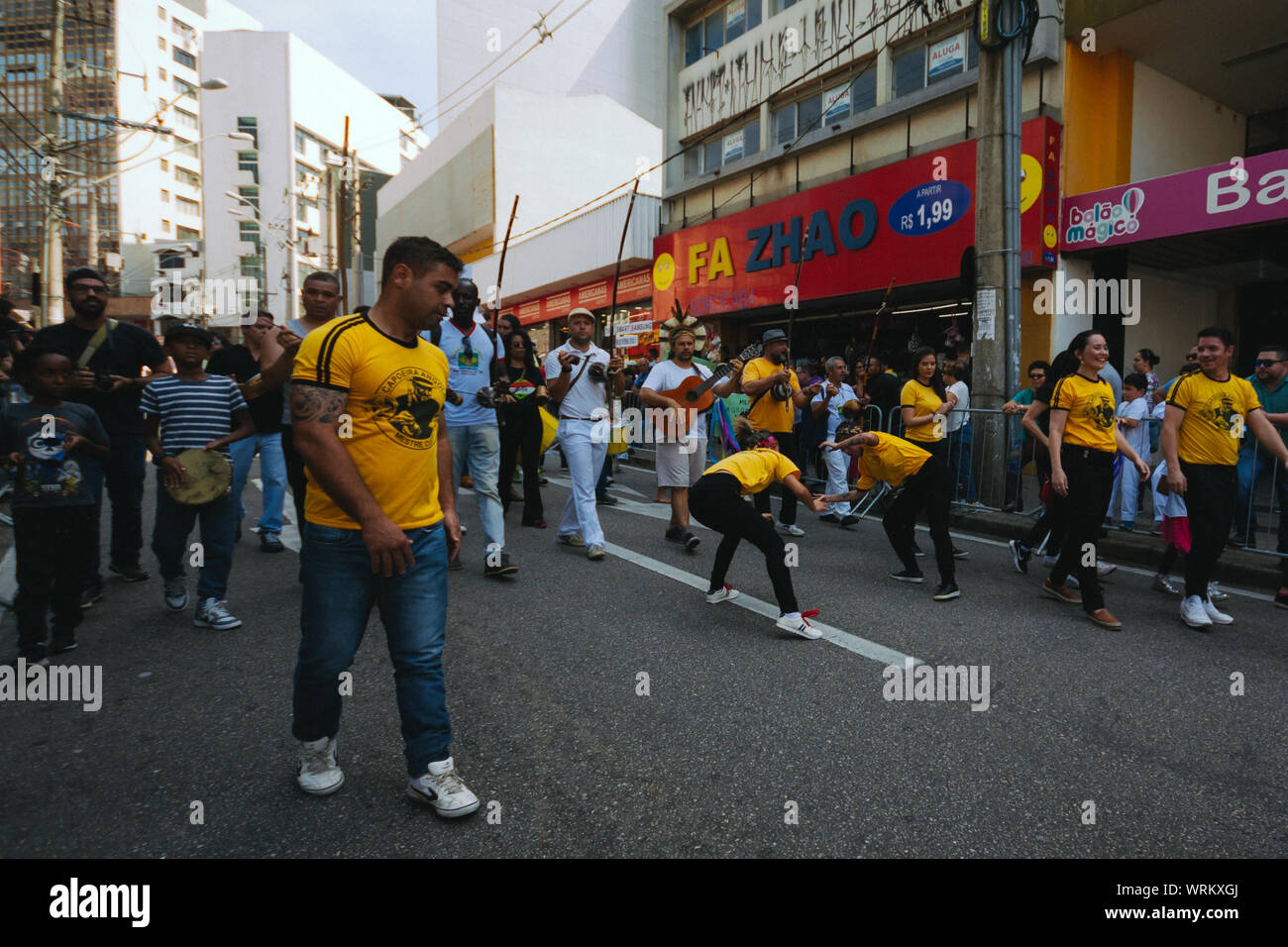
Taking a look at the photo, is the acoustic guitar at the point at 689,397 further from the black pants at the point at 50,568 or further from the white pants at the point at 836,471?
the black pants at the point at 50,568

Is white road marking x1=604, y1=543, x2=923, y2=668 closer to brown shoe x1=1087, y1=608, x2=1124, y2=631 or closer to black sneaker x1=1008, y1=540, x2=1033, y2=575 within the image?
brown shoe x1=1087, y1=608, x2=1124, y2=631

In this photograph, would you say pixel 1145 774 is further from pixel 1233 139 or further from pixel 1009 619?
pixel 1233 139

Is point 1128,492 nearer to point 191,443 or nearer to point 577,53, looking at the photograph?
point 191,443

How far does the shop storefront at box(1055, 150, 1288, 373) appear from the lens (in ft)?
32.3

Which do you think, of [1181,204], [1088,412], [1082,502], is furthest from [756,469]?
[1181,204]

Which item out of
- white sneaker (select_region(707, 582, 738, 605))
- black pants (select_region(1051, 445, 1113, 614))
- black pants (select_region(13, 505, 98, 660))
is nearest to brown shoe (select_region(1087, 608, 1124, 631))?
black pants (select_region(1051, 445, 1113, 614))

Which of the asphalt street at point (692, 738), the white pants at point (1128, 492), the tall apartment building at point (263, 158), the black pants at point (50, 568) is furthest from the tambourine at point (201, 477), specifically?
the tall apartment building at point (263, 158)

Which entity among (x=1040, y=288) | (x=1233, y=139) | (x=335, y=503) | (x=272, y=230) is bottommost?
(x=335, y=503)

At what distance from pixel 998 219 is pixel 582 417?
17.3 feet

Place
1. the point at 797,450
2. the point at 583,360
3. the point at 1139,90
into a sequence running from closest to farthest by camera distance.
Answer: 1. the point at 583,360
2. the point at 797,450
3. the point at 1139,90

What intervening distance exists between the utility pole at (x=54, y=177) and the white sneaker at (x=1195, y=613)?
680 inches

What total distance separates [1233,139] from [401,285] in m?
17.4
